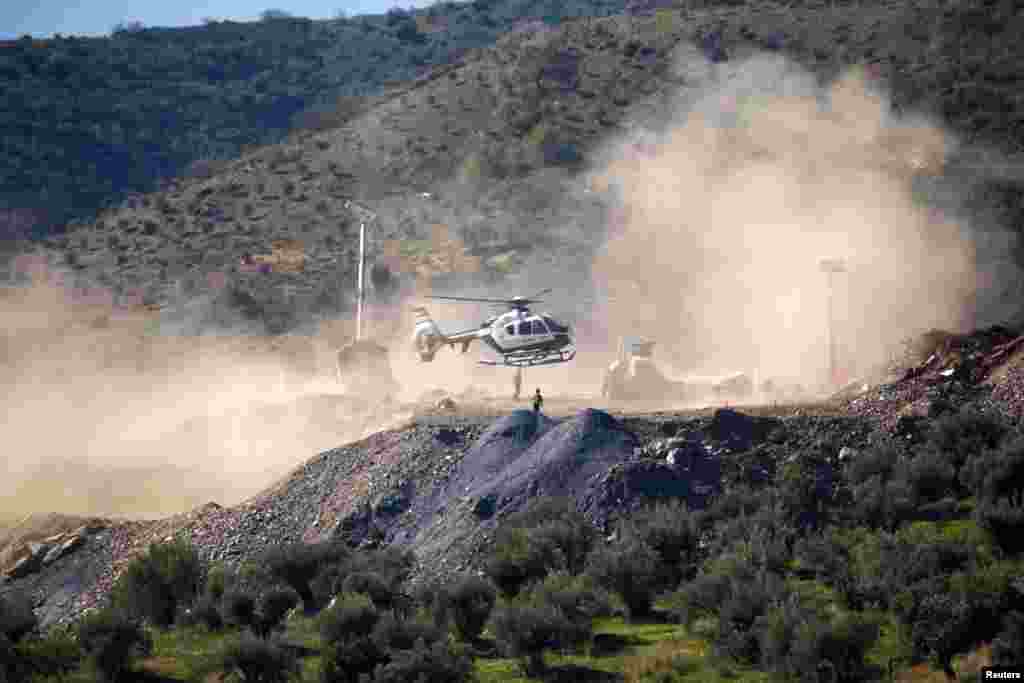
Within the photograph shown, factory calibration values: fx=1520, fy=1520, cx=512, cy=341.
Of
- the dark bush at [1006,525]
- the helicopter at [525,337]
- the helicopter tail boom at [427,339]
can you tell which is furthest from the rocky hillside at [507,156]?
the dark bush at [1006,525]

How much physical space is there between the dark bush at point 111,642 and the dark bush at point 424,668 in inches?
248

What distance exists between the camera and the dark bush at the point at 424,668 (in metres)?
24.7

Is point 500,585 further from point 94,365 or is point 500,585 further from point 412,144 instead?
point 412,144

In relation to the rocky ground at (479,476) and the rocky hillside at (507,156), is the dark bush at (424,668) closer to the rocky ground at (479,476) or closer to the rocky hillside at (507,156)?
the rocky ground at (479,476)

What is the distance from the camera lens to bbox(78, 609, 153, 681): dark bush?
28.6 m

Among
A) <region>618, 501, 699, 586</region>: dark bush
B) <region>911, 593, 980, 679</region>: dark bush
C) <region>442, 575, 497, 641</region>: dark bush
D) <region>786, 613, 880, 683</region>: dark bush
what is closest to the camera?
<region>786, 613, 880, 683</region>: dark bush

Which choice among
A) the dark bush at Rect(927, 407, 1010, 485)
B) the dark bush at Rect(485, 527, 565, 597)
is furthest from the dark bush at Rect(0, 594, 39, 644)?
the dark bush at Rect(927, 407, 1010, 485)

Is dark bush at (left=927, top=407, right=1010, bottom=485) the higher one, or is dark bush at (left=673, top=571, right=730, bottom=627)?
dark bush at (left=927, top=407, right=1010, bottom=485)

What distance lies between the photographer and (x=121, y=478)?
55625mm

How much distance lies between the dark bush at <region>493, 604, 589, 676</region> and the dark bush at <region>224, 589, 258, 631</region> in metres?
6.61

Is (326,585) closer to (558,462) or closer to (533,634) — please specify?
(558,462)

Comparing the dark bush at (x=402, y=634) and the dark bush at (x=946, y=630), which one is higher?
the dark bush at (x=946, y=630)

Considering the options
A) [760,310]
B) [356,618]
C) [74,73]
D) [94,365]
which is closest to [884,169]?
[760,310]

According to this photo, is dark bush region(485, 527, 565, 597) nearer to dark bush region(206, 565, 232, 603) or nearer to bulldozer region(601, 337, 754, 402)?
dark bush region(206, 565, 232, 603)
